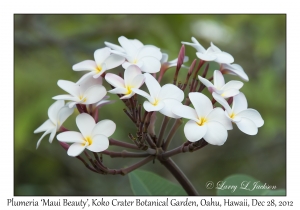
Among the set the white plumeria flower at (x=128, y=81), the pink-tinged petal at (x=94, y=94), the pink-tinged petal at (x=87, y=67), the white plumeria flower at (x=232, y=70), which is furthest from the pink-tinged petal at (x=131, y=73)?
the white plumeria flower at (x=232, y=70)

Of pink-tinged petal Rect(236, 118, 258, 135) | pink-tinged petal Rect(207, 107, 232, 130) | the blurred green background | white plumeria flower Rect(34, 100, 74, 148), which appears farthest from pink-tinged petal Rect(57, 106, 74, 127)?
the blurred green background

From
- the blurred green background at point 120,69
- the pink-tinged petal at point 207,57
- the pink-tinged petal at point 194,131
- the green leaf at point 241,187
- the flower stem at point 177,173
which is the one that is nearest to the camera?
the pink-tinged petal at point 194,131

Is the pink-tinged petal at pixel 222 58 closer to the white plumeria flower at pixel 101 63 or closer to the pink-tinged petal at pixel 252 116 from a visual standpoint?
the pink-tinged petal at pixel 252 116

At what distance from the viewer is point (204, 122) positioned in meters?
1.46

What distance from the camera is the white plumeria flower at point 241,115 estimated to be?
4.84 ft

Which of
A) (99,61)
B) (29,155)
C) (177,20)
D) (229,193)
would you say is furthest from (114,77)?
(29,155)

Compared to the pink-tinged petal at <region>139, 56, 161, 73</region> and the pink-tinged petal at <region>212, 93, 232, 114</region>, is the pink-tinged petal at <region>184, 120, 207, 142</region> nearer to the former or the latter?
the pink-tinged petal at <region>212, 93, 232, 114</region>

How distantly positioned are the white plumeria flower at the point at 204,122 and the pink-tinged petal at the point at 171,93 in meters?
0.04

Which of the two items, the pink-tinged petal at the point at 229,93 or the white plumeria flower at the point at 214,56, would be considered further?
the white plumeria flower at the point at 214,56

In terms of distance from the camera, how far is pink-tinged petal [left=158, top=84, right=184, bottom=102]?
4.89 ft

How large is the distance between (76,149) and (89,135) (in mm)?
80

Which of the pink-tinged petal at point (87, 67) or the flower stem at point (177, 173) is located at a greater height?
the pink-tinged petal at point (87, 67)

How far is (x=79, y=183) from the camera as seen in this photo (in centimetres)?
Result: 378
